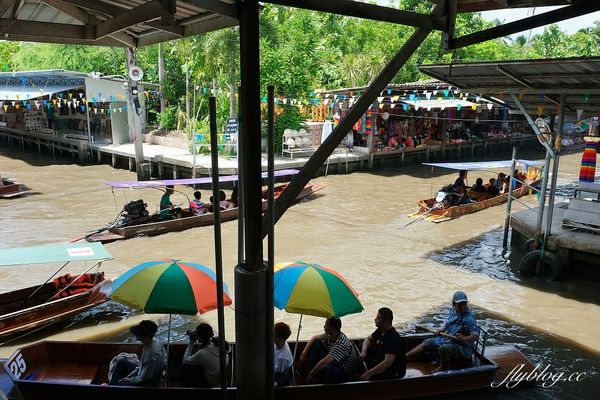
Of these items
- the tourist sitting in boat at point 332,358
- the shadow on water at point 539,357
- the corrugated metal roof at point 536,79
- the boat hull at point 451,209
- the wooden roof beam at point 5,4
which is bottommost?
the shadow on water at point 539,357

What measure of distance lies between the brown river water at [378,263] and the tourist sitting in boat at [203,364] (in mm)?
2744

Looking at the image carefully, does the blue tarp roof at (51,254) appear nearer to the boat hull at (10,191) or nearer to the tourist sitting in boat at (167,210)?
the tourist sitting in boat at (167,210)

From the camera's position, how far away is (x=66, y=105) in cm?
3002

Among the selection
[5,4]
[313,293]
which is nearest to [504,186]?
[313,293]

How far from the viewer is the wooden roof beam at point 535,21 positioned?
187 inches

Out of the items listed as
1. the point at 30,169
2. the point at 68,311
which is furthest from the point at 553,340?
the point at 30,169

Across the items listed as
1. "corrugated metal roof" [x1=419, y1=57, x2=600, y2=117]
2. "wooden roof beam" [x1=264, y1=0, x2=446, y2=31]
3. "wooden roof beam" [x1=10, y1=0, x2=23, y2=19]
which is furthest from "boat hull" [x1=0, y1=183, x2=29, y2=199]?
"wooden roof beam" [x1=264, y1=0, x2=446, y2=31]

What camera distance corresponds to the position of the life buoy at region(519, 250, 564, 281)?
1033 centimetres

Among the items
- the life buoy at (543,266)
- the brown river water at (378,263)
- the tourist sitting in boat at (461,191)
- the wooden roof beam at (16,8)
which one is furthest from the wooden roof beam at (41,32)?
the tourist sitting in boat at (461,191)

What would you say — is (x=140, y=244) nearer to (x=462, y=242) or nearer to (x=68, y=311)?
(x=68, y=311)

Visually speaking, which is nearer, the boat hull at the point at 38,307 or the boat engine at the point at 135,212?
the boat hull at the point at 38,307

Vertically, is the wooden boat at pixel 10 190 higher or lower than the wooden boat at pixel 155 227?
higher

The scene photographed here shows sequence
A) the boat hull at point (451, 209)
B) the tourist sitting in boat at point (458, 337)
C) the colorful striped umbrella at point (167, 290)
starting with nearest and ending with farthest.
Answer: the colorful striped umbrella at point (167, 290)
the tourist sitting in boat at point (458, 337)
the boat hull at point (451, 209)

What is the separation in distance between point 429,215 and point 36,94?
63.2 feet
